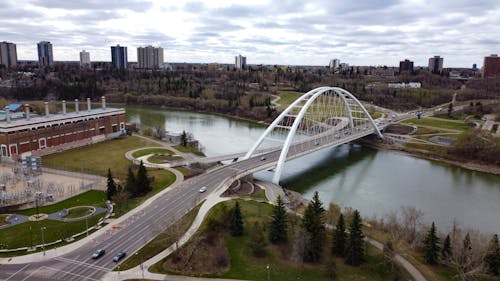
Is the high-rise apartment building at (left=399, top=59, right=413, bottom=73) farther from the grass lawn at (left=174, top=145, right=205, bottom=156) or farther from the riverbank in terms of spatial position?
the grass lawn at (left=174, top=145, right=205, bottom=156)

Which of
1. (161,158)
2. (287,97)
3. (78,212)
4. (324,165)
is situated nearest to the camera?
(78,212)

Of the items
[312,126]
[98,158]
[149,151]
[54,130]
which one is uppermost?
[54,130]

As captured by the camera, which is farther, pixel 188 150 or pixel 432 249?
pixel 188 150

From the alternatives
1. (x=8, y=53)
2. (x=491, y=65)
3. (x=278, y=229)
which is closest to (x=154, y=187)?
(x=278, y=229)

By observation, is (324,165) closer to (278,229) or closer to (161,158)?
(161,158)

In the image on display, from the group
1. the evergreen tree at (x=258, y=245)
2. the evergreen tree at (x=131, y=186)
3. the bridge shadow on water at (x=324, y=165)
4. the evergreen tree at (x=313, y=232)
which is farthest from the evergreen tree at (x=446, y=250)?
the evergreen tree at (x=131, y=186)

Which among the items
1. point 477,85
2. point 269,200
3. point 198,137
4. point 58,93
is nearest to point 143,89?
point 58,93

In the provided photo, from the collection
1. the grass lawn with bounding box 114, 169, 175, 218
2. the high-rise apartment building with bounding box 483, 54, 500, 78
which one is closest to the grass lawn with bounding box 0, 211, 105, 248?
the grass lawn with bounding box 114, 169, 175, 218

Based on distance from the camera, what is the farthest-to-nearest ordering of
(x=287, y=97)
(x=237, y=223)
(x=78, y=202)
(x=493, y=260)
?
(x=287, y=97), (x=78, y=202), (x=237, y=223), (x=493, y=260)
